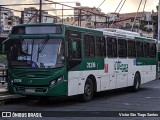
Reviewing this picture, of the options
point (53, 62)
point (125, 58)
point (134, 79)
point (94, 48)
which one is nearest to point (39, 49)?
point (53, 62)

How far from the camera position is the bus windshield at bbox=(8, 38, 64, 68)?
13.3m

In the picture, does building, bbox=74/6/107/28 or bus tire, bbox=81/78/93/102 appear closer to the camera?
bus tire, bbox=81/78/93/102

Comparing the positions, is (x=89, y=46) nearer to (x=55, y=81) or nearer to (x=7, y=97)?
(x=55, y=81)

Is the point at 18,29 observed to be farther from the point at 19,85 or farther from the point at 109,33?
the point at 109,33

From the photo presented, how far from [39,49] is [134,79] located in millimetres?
7971

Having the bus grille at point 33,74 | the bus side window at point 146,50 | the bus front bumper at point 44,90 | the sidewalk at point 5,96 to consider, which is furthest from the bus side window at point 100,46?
the bus side window at point 146,50

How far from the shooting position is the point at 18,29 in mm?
14102

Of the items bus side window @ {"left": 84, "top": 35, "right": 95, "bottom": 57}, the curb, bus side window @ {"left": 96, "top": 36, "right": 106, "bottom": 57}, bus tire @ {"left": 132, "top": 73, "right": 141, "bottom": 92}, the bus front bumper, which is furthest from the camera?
bus tire @ {"left": 132, "top": 73, "right": 141, "bottom": 92}

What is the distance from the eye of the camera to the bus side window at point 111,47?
16950mm

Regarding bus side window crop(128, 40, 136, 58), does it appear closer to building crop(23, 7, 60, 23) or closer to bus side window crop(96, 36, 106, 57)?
bus side window crop(96, 36, 106, 57)

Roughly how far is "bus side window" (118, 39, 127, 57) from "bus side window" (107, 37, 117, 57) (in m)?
0.47

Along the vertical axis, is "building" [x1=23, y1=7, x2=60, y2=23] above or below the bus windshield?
above

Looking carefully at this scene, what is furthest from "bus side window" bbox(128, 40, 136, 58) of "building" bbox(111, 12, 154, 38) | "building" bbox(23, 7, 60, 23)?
"building" bbox(111, 12, 154, 38)

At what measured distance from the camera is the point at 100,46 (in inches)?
634
